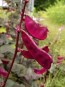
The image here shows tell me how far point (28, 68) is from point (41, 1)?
27.7 ft

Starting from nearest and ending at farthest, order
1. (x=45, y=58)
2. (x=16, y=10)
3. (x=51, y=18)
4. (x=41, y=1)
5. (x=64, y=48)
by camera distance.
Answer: (x=45, y=58) < (x=16, y=10) < (x=64, y=48) < (x=51, y=18) < (x=41, y=1)

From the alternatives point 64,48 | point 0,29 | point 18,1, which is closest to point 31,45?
point 0,29

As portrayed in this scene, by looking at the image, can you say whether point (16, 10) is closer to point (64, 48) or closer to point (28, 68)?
point (28, 68)

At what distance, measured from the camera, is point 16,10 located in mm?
1750

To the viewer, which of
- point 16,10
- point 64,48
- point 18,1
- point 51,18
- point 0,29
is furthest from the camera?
point 51,18

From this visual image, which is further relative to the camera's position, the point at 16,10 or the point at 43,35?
the point at 16,10

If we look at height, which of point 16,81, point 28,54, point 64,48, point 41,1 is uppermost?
point 28,54

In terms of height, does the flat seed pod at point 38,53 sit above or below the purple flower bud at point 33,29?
below

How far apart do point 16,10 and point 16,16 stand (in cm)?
4

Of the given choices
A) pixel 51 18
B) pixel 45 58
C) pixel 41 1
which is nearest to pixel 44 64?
pixel 45 58

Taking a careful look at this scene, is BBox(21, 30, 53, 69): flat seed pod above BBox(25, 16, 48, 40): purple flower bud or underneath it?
underneath

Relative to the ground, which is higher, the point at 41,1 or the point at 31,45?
the point at 31,45

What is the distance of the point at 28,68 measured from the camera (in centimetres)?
116

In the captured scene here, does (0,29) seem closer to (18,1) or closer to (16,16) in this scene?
(18,1)
